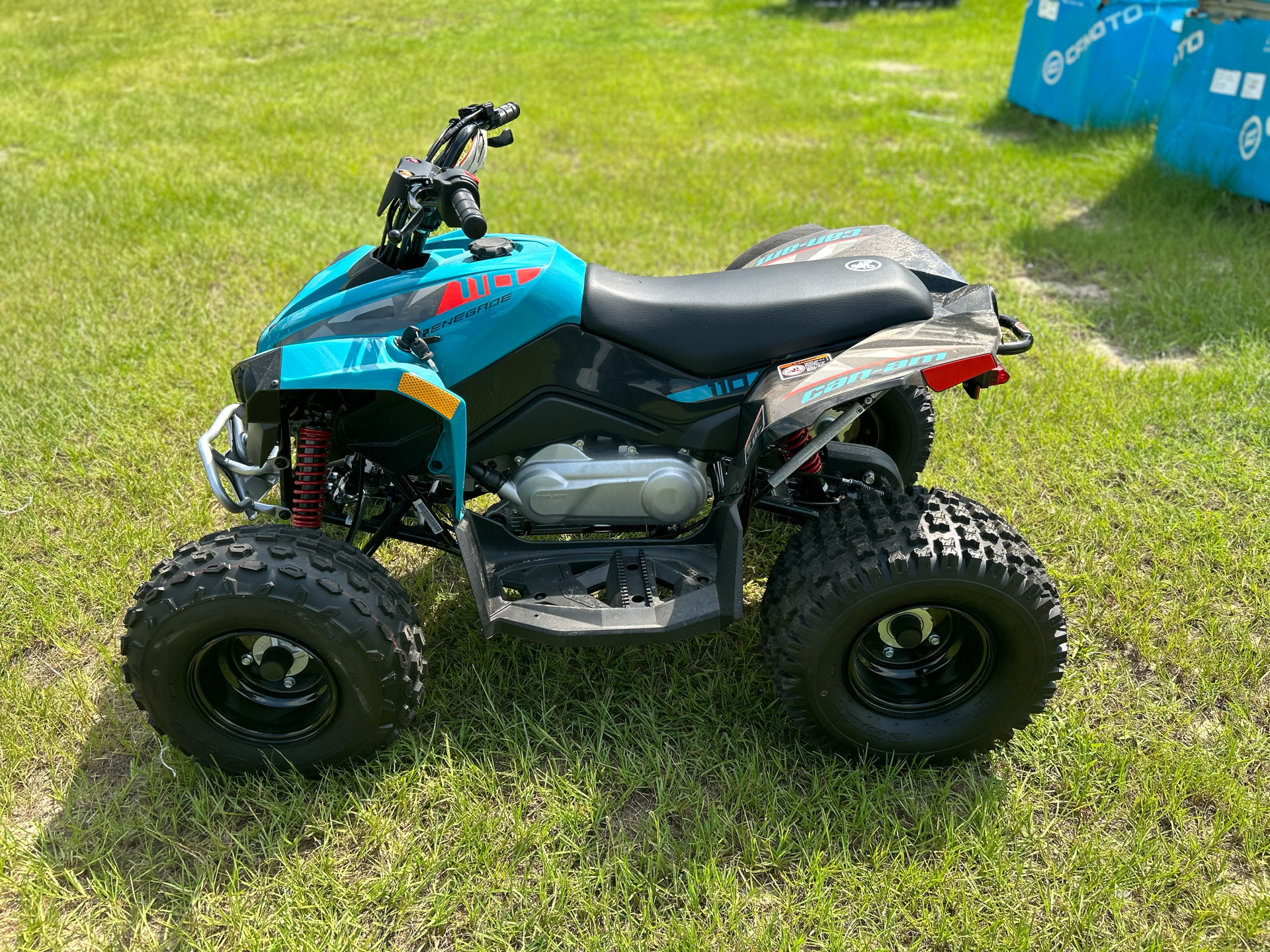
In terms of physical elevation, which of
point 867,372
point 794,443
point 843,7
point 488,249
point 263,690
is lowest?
point 263,690

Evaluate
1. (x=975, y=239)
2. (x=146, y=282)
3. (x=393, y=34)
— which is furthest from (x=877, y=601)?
(x=393, y=34)

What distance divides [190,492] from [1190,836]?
3.80m

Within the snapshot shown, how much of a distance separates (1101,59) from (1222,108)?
213 cm

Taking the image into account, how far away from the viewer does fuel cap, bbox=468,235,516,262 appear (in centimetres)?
278

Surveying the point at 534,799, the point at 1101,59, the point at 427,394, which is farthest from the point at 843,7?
the point at 534,799

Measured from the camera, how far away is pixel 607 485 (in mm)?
2814

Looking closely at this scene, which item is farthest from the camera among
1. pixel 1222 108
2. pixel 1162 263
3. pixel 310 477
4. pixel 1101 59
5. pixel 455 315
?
pixel 1101 59

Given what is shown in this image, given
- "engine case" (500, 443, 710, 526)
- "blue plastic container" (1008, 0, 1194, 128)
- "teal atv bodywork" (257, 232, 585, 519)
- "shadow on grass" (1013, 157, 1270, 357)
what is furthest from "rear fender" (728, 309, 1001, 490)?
"blue plastic container" (1008, 0, 1194, 128)

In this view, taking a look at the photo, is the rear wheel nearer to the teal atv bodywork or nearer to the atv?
the atv

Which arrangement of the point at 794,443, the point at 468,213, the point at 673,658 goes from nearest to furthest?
the point at 468,213 < the point at 794,443 < the point at 673,658

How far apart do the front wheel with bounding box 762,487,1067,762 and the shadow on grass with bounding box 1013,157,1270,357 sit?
3152 mm

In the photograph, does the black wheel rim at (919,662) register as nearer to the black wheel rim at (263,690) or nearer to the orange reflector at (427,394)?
the orange reflector at (427,394)

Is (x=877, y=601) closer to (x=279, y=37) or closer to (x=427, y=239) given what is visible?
(x=427, y=239)

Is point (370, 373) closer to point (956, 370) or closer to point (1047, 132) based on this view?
point (956, 370)
